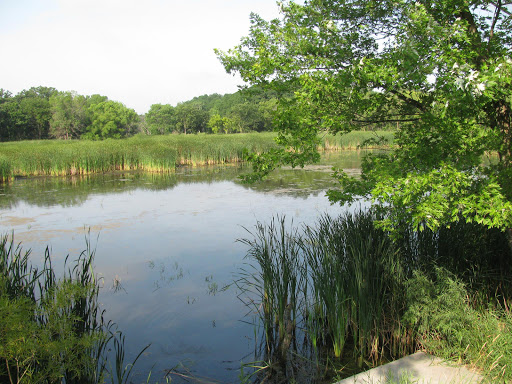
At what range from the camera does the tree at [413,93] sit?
2984 mm

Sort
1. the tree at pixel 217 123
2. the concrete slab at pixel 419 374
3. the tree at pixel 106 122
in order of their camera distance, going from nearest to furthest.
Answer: the concrete slab at pixel 419 374 → the tree at pixel 217 123 → the tree at pixel 106 122

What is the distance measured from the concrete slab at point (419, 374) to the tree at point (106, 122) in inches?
2503

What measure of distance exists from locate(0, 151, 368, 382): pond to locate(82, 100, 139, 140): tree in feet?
170

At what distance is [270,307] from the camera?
4.19 m

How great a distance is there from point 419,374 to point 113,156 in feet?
59.4

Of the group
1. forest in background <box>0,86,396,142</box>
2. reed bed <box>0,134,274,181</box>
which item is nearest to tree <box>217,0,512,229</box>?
reed bed <box>0,134,274,181</box>

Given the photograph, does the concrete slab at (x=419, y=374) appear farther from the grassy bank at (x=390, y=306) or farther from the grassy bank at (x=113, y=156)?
the grassy bank at (x=113, y=156)

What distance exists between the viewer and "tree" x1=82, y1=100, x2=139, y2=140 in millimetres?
64938

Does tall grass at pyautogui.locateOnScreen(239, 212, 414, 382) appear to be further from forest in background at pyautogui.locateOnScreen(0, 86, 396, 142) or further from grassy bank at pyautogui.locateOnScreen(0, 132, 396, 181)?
forest in background at pyautogui.locateOnScreen(0, 86, 396, 142)

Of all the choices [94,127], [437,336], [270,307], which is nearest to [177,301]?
[270,307]

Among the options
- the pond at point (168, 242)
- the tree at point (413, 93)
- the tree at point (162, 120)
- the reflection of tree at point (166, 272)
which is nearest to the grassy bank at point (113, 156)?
the pond at point (168, 242)

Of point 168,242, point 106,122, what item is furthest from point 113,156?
point 106,122

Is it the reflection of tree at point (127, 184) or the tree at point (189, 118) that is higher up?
the tree at point (189, 118)

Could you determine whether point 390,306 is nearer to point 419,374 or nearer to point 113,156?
point 419,374
